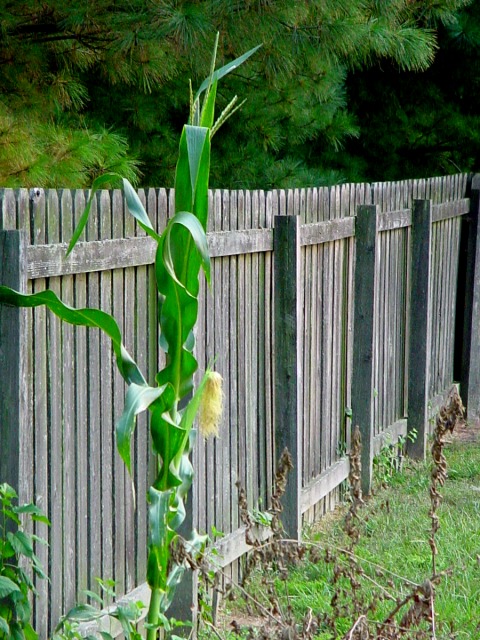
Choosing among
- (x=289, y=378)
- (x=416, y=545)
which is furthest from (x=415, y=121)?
(x=416, y=545)

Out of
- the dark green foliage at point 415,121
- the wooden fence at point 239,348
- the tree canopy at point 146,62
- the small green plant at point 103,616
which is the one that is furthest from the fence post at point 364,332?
the dark green foliage at point 415,121

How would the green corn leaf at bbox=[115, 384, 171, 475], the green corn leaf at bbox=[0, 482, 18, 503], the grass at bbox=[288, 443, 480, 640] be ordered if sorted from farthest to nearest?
the grass at bbox=[288, 443, 480, 640], the green corn leaf at bbox=[0, 482, 18, 503], the green corn leaf at bbox=[115, 384, 171, 475]

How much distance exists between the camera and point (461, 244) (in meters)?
8.88

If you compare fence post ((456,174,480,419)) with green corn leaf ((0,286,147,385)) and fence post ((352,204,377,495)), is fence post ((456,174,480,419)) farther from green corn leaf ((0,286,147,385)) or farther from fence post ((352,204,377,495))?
green corn leaf ((0,286,147,385))

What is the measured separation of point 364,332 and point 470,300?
290 centimetres

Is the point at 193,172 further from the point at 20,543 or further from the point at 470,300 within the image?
the point at 470,300

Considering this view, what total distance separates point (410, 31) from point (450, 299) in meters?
2.62

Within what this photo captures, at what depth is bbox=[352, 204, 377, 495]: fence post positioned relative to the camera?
608cm

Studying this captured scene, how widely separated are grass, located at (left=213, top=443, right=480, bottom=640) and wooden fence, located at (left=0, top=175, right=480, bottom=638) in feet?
0.96

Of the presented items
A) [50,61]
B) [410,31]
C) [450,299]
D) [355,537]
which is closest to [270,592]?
[355,537]

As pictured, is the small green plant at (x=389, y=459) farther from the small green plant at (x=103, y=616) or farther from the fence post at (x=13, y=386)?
the fence post at (x=13, y=386)

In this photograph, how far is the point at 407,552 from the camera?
491cm

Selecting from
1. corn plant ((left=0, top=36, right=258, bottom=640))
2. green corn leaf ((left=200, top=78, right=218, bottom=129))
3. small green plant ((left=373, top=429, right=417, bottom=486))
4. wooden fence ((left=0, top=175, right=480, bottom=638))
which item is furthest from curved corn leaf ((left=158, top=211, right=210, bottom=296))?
small green plant ((left=373, top=429, right=417, bottom=486))

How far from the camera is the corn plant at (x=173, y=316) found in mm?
2484
